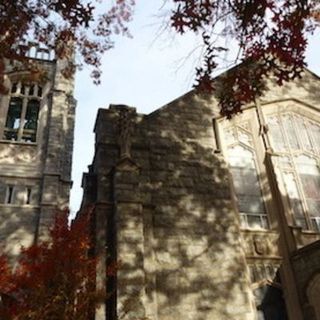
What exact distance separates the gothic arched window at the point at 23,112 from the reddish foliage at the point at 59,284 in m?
8.90

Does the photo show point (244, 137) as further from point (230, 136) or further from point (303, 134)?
point (303, 134)

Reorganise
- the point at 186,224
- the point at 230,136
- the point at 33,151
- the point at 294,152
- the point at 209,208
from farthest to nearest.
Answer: the point at 33,151 → the point at 294,152 → the point at 230,136 → the point at 209,208 → the point at 186,224

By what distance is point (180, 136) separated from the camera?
13180 millimetres

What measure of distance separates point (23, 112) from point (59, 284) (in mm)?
14039

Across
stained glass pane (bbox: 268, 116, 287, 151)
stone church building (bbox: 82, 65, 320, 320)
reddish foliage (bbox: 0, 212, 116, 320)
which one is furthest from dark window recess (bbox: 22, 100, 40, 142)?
stained glass pane (bbox: 268, 116, 287, 151)

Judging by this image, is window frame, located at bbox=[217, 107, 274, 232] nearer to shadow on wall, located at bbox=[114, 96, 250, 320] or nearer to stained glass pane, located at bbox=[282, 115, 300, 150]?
shadow on wall, located at bbox=[114, 96, 250, 320]

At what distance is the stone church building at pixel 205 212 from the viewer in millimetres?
10328

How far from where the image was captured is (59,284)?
11688 mm

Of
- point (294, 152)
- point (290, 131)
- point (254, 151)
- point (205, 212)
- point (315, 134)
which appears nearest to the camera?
point (205, 212)

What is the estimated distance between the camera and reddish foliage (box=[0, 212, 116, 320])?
1059cm

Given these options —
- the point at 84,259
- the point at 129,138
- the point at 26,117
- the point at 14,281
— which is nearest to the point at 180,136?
the point at 129,138

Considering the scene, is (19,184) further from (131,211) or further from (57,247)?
(131,211)

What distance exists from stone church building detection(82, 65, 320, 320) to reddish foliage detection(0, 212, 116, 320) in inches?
27.4

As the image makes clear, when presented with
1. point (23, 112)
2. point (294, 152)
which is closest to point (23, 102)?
point (23, 112)
